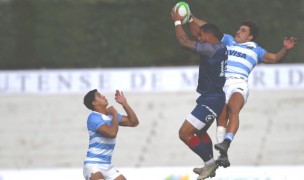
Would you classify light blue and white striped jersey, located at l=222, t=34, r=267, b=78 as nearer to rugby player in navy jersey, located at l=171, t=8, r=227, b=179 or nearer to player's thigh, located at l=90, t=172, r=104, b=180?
rugby player in navy jersey, located at l=171, t=8, r=227, b=179

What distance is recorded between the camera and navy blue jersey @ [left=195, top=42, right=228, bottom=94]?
446 inches

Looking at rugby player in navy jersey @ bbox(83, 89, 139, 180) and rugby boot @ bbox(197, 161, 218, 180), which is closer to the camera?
rugby player in navy jersey @ bbox(83, 89, 139, 180)

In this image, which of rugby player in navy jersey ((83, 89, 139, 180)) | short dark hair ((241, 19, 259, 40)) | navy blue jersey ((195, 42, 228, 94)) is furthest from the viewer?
short dark hair ((241, 19, 259, 40))

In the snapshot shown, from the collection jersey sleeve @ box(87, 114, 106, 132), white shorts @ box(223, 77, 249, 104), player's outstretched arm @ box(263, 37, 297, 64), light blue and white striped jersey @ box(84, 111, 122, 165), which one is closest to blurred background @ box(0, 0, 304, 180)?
white shorts @ box(223, 77, 249, 104)

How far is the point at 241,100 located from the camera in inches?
459

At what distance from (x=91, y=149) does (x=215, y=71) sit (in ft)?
5.68

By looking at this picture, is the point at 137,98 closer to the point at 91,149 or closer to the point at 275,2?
the point at 275,2

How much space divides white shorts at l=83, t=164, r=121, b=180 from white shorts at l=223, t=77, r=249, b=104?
1648 millimetres

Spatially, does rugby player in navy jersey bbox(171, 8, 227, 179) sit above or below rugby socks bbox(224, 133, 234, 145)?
above

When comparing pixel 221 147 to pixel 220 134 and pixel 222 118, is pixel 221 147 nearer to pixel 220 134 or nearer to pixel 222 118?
pixel 220 134

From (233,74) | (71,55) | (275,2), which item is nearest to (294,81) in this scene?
(275,2)

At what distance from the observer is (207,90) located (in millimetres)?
11570

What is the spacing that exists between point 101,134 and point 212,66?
5.04 ft

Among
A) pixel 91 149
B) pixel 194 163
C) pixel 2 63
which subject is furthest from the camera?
pixel 2 63
